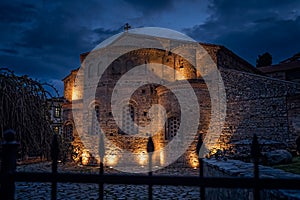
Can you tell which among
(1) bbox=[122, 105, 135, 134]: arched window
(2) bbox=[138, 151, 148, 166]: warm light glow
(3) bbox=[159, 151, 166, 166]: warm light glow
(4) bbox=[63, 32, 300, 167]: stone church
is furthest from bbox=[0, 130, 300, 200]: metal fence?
(1) bbox=[122, 105, 135, 134]: arched window

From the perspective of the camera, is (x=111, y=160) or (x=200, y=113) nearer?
(x=200, y=113)

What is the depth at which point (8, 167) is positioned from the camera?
67.2 inches

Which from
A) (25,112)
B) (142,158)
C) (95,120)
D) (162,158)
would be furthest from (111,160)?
(25,112)

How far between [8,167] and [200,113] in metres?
12.0

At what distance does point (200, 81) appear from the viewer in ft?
43.5

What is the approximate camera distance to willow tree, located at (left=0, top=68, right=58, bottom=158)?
7.90 feet

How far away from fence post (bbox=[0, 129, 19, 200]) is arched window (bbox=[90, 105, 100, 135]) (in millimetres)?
14132

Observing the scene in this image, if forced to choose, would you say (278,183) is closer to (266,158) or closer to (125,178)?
(125,178)

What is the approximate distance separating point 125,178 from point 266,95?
A: 14.1 m

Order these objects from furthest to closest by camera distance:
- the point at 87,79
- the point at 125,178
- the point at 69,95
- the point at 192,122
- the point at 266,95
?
the point at 69,95
the point at 87,79
the point at 266,95
the point at 192,122
the point at 125,178

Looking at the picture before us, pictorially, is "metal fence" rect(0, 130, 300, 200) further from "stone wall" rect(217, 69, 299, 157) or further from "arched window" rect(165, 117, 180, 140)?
"stone wall" rect(217, 69, 299, 157)

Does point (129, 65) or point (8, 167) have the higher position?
point (129, 65)

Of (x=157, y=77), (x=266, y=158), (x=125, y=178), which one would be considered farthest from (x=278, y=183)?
(x=157, y=77)

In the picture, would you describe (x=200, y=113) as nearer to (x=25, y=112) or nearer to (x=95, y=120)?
(x=95, y=120)
